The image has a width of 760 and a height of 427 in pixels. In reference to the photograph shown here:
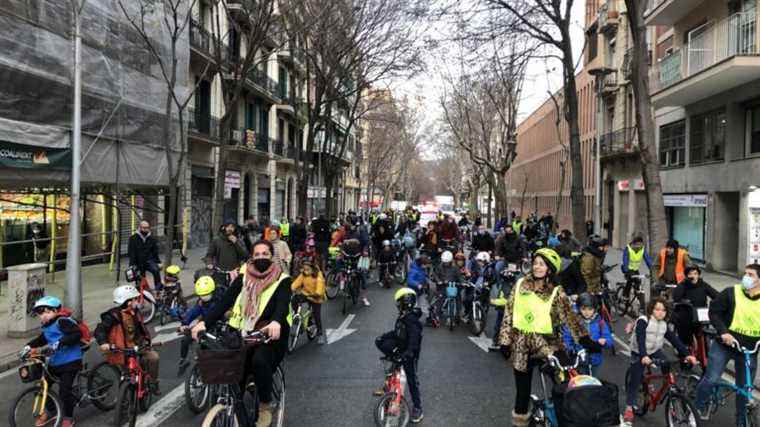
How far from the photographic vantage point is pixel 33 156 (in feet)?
42.5

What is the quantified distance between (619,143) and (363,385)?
26.7 meters

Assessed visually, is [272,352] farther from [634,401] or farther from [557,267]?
[634,401]

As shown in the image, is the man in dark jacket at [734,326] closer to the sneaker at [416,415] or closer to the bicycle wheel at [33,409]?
the sneaker at [416,415]

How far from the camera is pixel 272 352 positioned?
4.72 meters

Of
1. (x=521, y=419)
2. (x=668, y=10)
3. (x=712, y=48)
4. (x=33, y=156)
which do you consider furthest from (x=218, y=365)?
(x=668, y=10)

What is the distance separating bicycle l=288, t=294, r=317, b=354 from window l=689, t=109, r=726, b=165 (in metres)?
15.9

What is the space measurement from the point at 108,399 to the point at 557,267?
4541 millimetres

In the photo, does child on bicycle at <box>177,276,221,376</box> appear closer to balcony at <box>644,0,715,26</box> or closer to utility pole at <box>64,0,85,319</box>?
utility pole at <box>64,0,85,319</box>

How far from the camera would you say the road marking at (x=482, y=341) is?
30.1 ft

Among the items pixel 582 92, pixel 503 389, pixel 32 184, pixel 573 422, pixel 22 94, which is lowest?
pixel 503 389

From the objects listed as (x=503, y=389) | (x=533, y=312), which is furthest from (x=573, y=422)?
(x=503, y=389)

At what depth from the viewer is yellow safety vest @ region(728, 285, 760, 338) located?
5727 mm

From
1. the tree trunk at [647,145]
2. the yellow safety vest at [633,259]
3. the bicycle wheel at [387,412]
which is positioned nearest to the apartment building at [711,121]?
the tree trunk at [647,145]

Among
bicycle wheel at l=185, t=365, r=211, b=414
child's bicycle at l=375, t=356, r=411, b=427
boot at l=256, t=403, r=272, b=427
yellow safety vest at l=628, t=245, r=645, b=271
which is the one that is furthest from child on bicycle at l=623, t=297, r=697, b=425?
yellow safety vest at l=628, t=245, r=645, b=271
